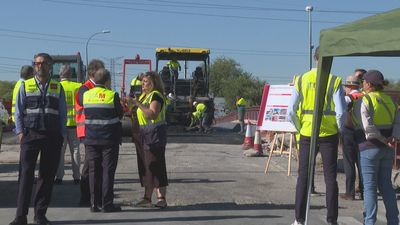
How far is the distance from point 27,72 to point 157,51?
16315 mm

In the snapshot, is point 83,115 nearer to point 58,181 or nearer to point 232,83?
point 58,181

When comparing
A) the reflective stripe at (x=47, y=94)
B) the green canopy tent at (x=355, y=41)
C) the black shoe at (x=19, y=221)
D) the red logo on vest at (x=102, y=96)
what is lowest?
the black shoe at (x=19, y=221)

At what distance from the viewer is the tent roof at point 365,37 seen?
197 inches

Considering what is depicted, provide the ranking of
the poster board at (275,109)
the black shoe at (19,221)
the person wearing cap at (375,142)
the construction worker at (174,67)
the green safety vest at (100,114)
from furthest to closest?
the construction worker at (174,67), the poster board at (275,109), the green safety vest at (100,114), the black shoe at (19,221), the person wearing cap at (375,142)

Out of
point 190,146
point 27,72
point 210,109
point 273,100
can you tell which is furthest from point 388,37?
point 210,109

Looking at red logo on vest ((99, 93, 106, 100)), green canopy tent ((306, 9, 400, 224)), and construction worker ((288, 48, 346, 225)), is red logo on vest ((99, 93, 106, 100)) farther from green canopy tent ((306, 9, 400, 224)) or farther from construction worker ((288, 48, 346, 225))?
green canopy tent ((306, 9, 400, 224))

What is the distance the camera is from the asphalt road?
24.0ft

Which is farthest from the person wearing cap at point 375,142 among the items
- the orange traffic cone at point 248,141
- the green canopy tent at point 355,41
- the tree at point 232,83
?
the tree at point 232,83

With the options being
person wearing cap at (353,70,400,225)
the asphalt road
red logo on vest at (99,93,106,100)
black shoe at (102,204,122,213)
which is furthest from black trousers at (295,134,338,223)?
red logo on vest at (99,93,106,100)

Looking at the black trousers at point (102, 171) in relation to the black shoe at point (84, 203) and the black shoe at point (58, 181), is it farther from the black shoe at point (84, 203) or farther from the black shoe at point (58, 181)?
the black shoe at point (58, 181)

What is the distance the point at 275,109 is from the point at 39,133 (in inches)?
237

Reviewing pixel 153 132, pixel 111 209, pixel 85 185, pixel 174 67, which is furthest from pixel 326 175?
pixel 174 67

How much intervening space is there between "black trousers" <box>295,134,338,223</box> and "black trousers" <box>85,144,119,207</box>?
2367 mm

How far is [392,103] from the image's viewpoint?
6.43 m
